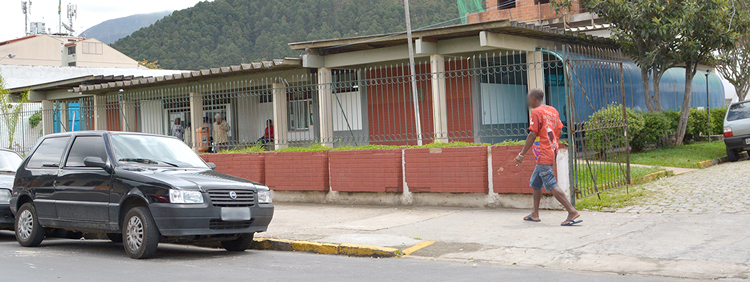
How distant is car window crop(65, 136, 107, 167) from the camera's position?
7.61m

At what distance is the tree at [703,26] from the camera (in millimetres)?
16125

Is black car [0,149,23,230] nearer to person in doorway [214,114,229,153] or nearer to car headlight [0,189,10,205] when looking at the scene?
car headlight [0,189,10,205]

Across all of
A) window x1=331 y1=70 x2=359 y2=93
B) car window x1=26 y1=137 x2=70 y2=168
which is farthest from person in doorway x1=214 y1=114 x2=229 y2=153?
car window x1=26 y1=137 x2=70 y2=168

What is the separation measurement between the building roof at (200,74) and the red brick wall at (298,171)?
5.78 m

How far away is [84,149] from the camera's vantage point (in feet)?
25.5

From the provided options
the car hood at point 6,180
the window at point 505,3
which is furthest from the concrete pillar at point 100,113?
the window at point 505,3

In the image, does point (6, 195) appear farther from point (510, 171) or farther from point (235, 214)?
point (510, 171)

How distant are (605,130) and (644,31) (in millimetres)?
7798

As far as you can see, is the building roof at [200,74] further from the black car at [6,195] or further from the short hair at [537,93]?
the short hair at [537,93]

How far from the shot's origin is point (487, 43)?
582 inches

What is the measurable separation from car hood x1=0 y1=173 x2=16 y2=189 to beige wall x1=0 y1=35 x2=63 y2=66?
46126 mm

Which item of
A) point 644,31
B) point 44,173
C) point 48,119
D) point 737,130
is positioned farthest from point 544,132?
point 48,119

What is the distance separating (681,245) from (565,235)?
1291mm

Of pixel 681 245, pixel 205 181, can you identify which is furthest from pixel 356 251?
pixel 681 245
